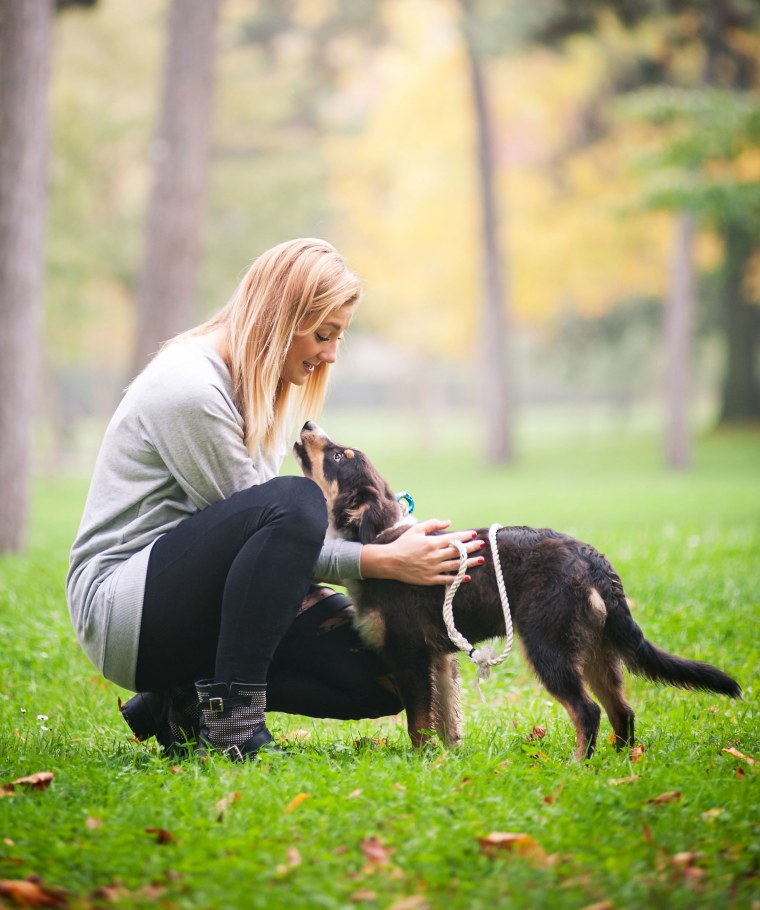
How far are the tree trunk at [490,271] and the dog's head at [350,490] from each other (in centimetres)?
1814

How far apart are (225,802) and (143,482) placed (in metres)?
1.12

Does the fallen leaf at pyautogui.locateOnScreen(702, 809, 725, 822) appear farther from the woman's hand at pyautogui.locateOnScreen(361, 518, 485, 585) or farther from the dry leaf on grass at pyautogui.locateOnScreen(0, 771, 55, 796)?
the dry leaf on grass at pyautogui.locateOnScreen(0, 771, 55, 796)

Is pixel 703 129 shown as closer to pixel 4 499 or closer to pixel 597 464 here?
pixel 4 499

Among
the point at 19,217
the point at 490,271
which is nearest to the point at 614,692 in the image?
the point at 19,217

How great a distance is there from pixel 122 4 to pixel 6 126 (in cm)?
1635

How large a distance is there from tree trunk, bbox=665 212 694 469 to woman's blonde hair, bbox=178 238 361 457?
54.5ft

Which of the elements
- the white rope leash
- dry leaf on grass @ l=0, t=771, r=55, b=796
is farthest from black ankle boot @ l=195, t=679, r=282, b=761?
the white rope leash

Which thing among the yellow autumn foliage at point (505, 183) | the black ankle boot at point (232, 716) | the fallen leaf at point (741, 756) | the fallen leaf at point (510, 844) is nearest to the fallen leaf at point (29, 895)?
the black ankle boot at point (232, 716)

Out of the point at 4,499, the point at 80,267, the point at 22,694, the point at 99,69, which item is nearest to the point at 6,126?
the point at 4,499

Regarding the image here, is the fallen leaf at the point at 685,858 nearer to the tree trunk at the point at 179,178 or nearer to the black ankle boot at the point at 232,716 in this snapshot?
the black ankle boot at the point at 232,716

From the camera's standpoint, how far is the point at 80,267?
2036cm

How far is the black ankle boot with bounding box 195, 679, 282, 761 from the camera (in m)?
3.37

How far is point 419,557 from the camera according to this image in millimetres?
3617

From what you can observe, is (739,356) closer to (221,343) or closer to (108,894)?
(221,343)
